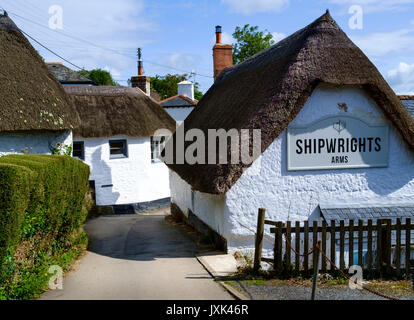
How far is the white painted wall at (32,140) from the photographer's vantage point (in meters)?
11.9

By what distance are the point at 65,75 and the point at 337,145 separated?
71.8ft

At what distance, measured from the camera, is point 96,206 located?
19500mm

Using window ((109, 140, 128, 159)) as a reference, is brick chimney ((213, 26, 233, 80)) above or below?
above

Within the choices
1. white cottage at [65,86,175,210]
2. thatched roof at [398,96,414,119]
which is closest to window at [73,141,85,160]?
white cottage at [65,86,175,210]

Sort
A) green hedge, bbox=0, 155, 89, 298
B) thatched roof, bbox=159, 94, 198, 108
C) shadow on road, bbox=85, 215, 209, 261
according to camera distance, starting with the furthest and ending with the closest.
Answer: thatched roof, bbox=159, 94, 198, 108 < shadow on road, bbox=85, 215, 209, 261 < green hedge, bbox=0, 155, 89, 298

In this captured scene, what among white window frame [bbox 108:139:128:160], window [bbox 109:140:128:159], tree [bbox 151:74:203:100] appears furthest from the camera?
tree [bbox 151:74:203:100]

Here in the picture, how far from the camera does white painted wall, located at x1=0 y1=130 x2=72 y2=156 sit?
1189cm

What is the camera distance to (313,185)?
9656 millimetres

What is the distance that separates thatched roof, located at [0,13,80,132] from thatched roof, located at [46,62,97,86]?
11.8m

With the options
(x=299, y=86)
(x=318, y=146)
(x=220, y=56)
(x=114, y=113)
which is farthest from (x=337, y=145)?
(x=114, y=113)

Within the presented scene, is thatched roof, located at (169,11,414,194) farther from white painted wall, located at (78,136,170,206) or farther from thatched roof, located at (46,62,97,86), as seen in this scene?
thatched roof, located at (46,62,97,86)

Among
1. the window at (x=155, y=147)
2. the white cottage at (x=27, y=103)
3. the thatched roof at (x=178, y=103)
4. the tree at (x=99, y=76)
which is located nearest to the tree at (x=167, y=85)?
the tree at (x=99, y=76)

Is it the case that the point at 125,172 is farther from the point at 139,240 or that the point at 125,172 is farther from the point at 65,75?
the point at 65,75

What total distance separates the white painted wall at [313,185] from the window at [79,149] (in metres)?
11.0
